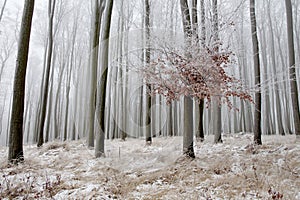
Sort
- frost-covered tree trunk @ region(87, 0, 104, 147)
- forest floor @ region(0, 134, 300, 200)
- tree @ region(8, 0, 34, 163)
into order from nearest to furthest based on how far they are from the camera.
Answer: forest floor @ region(0, 134, 300, 200) → tree @ region(8, 0, 34, 163) → frost-covered tree trunk @ region(87, 0, 104, 147)

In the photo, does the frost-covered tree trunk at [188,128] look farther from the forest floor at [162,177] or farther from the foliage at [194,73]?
the foliage at [194,73]

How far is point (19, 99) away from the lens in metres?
5.64

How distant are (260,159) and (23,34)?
6690 millimetres

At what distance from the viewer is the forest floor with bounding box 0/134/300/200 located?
357cm

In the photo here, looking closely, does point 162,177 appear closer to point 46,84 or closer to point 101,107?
point 101,107

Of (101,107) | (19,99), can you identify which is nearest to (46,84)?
(19,99)

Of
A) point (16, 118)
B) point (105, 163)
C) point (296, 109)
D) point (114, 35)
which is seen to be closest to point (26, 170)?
point (16, 118)

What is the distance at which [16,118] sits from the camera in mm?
5547

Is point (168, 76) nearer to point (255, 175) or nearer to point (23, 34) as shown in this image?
point (255, 175)

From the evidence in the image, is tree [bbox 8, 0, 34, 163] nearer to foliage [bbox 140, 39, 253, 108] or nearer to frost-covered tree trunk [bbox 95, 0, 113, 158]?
frost-covered tree trunk [bbox 95, 0, 113, 158]

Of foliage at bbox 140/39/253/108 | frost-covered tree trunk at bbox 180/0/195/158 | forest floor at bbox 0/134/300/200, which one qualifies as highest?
foliage at bbox 140/39/253/108

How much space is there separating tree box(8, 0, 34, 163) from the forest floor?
0.38 metres

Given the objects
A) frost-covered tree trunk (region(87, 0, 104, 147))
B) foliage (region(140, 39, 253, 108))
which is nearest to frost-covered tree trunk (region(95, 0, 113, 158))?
frost-covered tree trunk (region(87, 0, 104, 147))

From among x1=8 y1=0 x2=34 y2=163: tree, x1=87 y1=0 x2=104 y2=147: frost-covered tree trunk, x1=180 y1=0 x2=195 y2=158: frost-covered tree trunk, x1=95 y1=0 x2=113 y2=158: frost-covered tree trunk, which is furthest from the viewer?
x1=87 y1=0 x2=104 y2=147: frost-covered tree trunk
